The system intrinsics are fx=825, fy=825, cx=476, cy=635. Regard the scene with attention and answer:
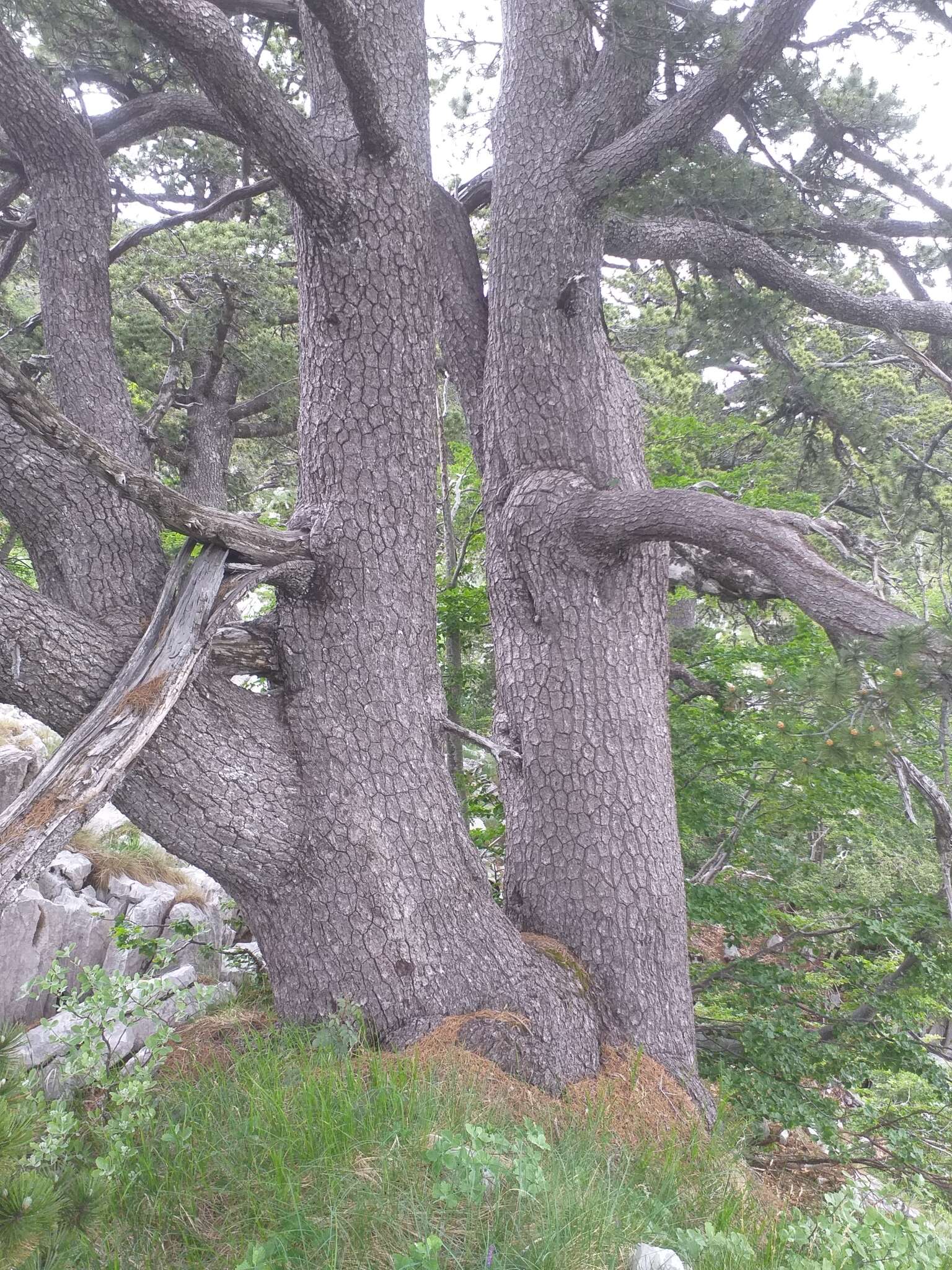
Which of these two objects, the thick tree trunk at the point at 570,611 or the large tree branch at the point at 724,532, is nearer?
the large tree branch at the point at 724,532

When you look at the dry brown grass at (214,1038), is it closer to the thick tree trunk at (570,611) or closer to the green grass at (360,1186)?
the green grass at (360,1186)

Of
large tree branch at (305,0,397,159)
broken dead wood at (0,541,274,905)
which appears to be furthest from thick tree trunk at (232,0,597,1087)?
broken dead wood at (0,541,274,905)

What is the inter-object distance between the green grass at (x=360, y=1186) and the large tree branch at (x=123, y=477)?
1923 mm

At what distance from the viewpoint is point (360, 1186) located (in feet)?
7.48

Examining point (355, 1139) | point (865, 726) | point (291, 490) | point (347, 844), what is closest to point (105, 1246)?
point (355, 1139)

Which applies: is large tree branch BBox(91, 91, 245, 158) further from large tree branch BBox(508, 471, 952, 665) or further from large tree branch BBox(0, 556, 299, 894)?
large tree branch BBox(0, 556, 299, 894)

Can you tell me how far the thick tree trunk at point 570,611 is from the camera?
3.81m

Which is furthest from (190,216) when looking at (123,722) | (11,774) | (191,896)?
(191,896)

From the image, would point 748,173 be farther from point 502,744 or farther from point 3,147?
point 3,147

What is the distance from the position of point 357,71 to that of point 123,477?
1821 mm

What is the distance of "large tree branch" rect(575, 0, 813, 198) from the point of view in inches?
142

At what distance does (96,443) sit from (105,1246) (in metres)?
2.48

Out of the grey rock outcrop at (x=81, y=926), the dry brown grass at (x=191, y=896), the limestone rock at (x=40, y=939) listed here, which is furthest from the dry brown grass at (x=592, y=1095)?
the dry brown grass at (x=191, y=896)

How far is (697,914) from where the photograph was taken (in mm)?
5371
